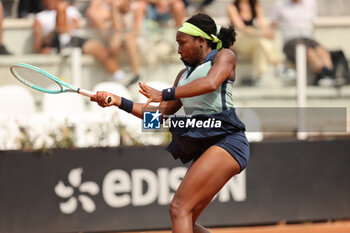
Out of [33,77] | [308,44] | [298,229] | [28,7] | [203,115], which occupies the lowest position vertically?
[298,229]

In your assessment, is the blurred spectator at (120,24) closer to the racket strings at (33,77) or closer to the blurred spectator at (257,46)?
the blurred spectator at (257,46)

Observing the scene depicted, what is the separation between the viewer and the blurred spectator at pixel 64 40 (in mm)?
8664

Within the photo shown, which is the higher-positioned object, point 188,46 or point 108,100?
point 188,46

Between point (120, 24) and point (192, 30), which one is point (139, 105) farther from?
point (120, 24)

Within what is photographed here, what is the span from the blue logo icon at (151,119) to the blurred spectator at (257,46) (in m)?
3.72

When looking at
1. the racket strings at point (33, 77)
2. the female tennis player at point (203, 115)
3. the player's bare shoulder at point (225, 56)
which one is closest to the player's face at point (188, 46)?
the female tennis player at point (203, 115)

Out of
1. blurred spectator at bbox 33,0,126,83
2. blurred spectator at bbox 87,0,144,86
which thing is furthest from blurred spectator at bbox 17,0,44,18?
blurred spectator at bbox 87,0,144,86

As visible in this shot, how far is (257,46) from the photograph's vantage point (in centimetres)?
900

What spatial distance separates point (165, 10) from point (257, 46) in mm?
1520

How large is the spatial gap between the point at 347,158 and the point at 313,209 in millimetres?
761

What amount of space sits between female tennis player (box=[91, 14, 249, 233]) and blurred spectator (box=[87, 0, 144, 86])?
146 inches

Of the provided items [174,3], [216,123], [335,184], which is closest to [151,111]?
[216,123]

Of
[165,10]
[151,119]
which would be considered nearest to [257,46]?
[165,10]

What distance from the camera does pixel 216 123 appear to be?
4949 millimetres
